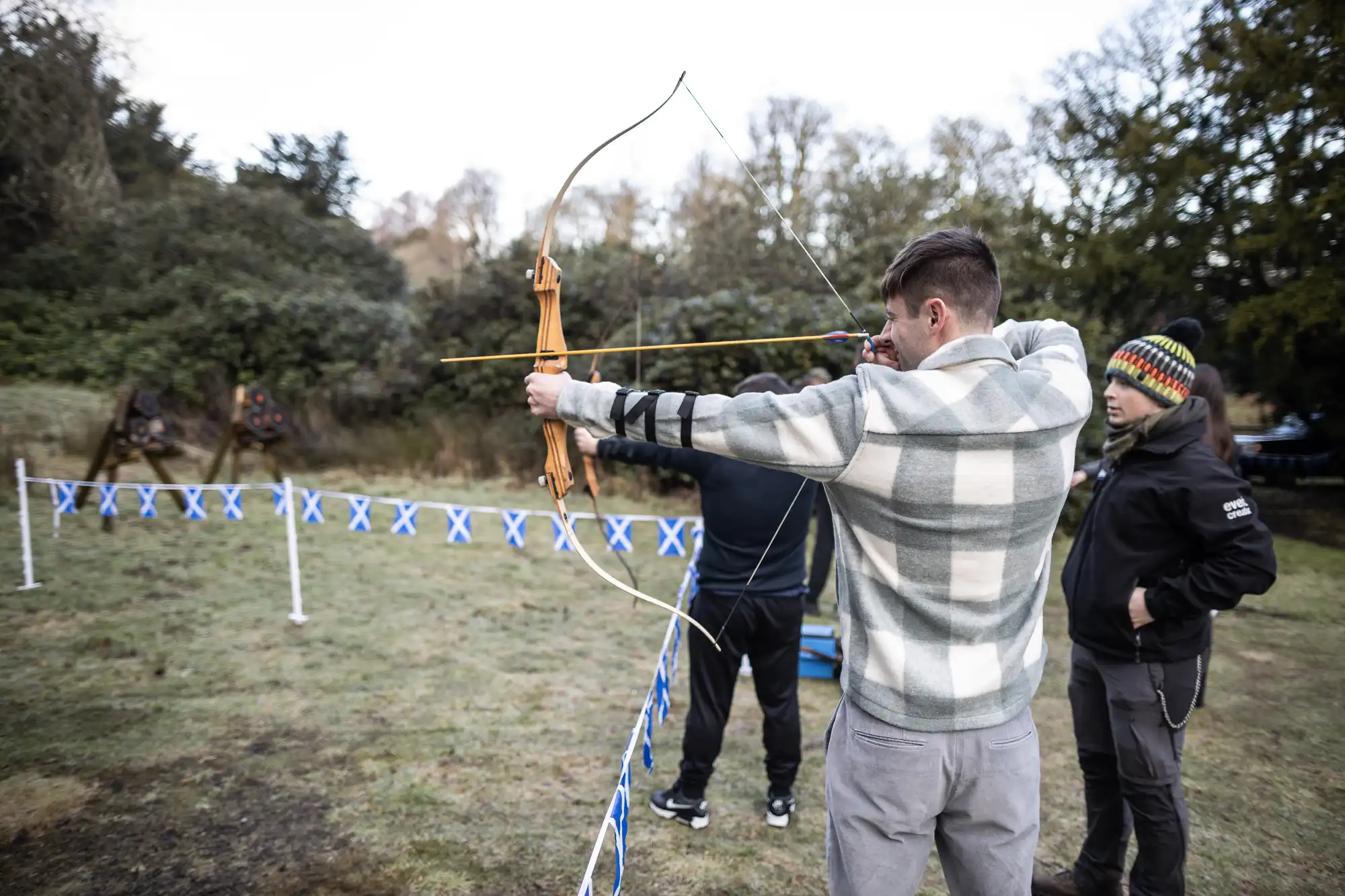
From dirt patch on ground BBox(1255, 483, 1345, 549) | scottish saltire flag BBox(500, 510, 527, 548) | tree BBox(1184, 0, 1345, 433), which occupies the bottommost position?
dirt patch on ground BBox(1255, 483, 1345, 549)

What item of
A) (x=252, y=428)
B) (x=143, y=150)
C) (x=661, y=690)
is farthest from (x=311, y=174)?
(x=661, y=690)

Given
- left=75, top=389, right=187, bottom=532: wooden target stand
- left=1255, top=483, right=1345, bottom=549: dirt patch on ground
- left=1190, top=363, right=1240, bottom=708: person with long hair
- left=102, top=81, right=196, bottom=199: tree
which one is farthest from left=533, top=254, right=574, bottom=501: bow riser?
left=102, top=81, right=196, bottom=199: tree

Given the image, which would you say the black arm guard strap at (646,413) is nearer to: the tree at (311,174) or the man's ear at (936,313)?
the man's ear at (936,313)

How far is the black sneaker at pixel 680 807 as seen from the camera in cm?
286

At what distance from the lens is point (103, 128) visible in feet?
46.6

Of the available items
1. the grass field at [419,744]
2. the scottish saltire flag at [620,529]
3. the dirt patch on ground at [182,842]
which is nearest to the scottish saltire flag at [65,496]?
the grass field at [419,744]

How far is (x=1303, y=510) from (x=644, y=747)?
361 inches

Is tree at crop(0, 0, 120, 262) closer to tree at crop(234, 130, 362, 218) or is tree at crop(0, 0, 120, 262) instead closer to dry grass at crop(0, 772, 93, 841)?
tree at crop(234, 130, 362, 218)

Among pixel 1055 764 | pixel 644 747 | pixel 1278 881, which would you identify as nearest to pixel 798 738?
pixel 644 747

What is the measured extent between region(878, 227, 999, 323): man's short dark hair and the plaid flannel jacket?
0.09 meters

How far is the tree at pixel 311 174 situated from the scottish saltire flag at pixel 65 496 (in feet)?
40.2

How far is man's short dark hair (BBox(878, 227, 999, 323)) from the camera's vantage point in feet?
4.57

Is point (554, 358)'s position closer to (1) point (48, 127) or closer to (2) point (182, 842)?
(2) point (182, 842)

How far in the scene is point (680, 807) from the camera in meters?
2.87
